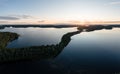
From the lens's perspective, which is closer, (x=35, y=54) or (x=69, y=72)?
(x=69, y=72)

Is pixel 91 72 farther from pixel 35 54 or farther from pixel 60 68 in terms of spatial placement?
pixel 35 54

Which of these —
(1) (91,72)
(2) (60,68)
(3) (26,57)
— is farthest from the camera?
(3) (26,57)

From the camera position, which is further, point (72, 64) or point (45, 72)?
point (72, 64)

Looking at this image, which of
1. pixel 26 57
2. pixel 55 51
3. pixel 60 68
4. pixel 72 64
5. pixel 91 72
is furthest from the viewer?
pixel 55 51

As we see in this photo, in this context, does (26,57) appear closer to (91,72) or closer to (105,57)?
(91,72)

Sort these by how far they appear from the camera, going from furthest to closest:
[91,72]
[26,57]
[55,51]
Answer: [55,51] → [26,57] → [91,72]

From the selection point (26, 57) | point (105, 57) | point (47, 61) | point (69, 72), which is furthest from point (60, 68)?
point (105, 57)

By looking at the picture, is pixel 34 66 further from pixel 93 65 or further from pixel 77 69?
pixel 93 65

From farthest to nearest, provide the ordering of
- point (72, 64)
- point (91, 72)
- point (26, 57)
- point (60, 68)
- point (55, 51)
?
point (55, 51) → point (26, 57) → point (72, 64) → point (60, 68) → point (91, 72)

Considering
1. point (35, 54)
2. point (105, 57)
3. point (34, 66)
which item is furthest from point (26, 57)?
point (105, 57)
